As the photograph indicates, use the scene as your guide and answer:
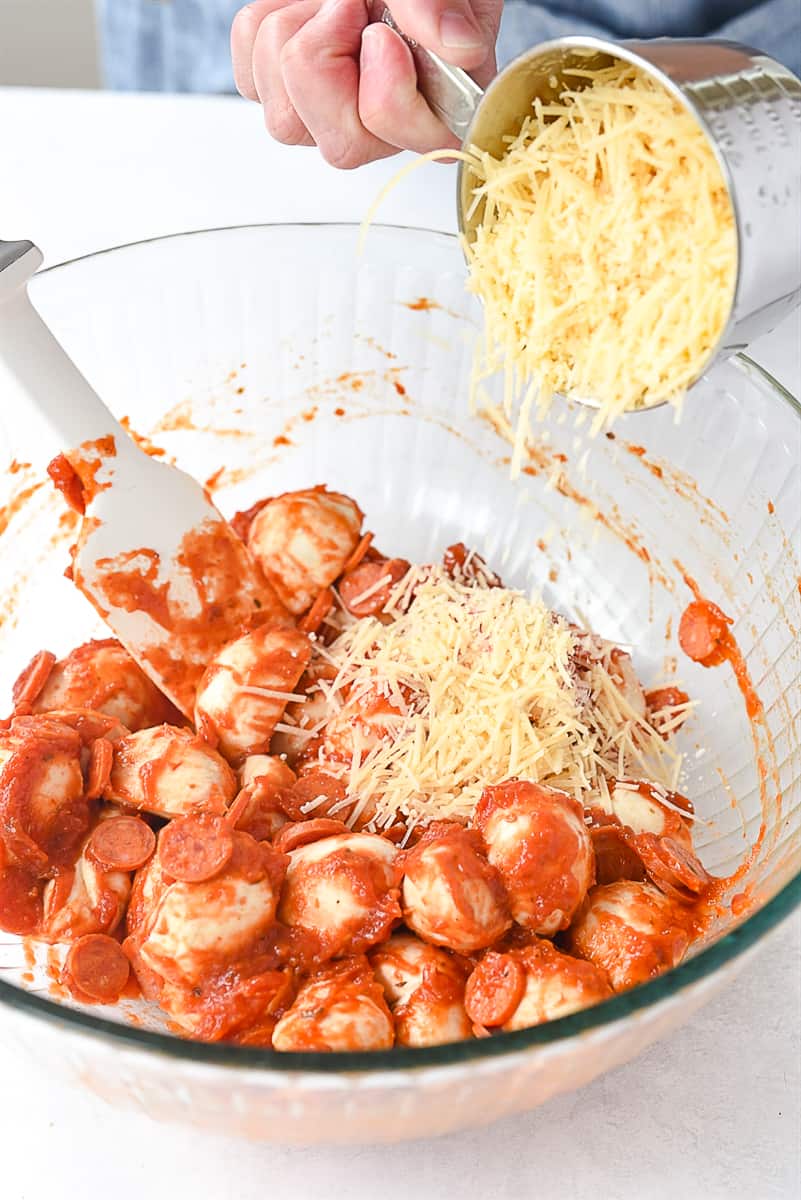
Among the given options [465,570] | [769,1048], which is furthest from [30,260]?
[769,1048]

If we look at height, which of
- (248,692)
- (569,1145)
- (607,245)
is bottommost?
(569,1145)

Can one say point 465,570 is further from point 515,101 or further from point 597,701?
point 515,101

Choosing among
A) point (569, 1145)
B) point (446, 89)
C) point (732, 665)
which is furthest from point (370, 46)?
point (569, 1145)

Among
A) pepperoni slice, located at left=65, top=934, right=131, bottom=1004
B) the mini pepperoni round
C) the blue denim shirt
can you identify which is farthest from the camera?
the blue denim shirt

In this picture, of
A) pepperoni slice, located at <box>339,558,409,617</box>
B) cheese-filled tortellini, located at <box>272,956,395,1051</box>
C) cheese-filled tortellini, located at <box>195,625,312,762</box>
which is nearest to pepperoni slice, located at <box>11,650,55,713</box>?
cheese-filled tortellini, located at <box>195,625,312,762</box>

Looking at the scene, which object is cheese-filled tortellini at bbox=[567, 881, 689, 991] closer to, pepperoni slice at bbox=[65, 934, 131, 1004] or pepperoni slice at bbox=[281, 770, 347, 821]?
pepperoni slice at bbox=[281, 770, 347, 821]

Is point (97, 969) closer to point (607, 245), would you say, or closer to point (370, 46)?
point (607, 245)

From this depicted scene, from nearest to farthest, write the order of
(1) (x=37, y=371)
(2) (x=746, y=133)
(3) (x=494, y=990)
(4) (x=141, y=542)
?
Answer: (2) (x=746, y=133) → (3) (x=494, y=990) → (1) (x=37, y=371) → (4) (x=141, y=542)
